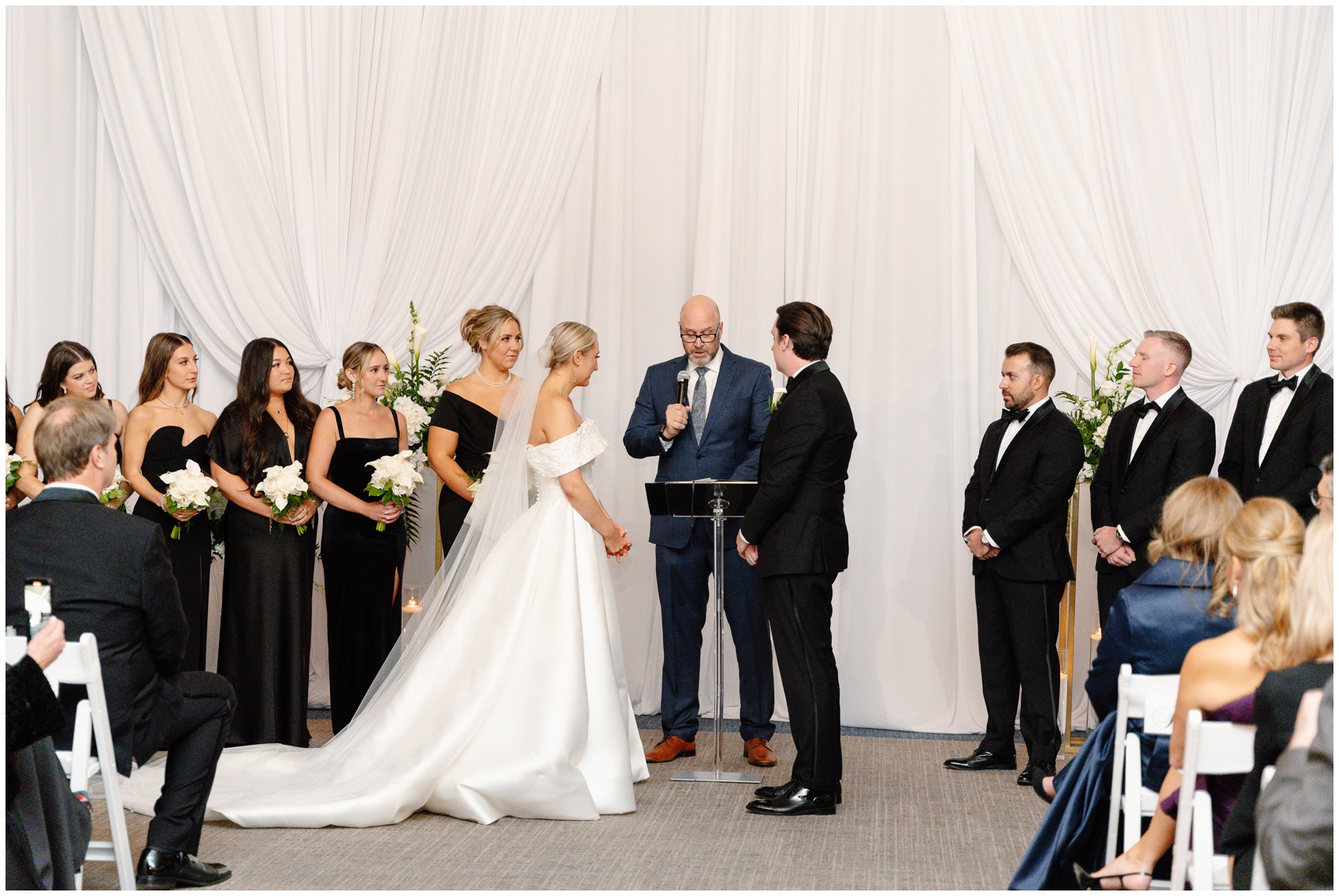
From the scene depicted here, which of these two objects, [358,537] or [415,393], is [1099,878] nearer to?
[358,537]

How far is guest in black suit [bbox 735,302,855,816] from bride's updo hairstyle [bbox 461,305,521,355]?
1776 millimetres

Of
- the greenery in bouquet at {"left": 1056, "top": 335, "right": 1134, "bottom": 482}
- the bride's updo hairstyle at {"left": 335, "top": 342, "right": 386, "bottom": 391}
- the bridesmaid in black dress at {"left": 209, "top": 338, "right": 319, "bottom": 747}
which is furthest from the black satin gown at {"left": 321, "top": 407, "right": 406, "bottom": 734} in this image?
the greenery in bouquet at {"left": 1056, "top": 335, "right": 1134, "bottom": 482}

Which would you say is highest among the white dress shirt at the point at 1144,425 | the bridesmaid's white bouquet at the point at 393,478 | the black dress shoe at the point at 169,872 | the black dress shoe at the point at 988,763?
the white dress shirt at the point at 1144,425

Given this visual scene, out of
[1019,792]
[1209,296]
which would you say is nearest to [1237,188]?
[1209,296]

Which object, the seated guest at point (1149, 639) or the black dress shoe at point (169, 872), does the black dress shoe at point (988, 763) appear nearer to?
the seated guest at point (1149, 639)

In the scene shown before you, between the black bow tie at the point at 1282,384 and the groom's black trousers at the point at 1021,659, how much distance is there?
113 centimetres

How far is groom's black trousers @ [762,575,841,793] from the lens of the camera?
459 centimetres

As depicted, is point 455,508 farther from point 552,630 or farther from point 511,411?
point 552,630

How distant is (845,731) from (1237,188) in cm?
326

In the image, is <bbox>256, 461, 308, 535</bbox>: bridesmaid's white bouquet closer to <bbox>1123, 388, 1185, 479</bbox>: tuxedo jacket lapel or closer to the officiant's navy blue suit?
the officiant's navy blue suit

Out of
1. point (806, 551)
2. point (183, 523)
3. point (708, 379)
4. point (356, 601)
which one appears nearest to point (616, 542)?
point (806, 551)

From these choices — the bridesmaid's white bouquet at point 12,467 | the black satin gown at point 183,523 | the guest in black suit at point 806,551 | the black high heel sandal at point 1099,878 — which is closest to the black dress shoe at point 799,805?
the guest in black suit at point 806,551

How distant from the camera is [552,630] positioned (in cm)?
470

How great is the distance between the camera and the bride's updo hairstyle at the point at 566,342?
4.99 meters
